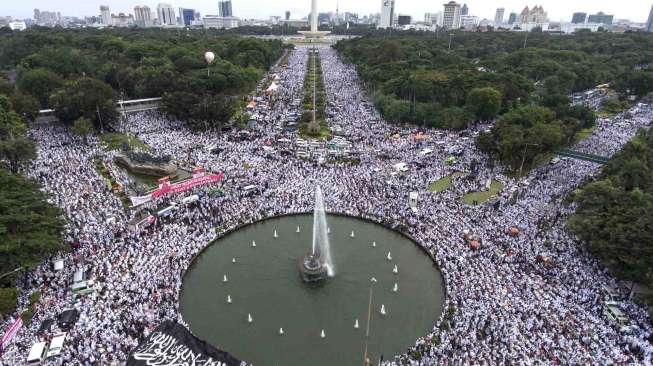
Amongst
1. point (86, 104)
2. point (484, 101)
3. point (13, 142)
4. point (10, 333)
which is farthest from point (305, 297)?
point (484, 101)

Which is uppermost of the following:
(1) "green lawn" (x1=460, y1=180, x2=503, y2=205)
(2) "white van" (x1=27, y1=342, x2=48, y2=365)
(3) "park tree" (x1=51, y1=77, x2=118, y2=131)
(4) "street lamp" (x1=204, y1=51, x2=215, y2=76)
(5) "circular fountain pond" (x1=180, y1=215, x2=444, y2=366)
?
(4) "street lamp" (x1=204, y1=51, x2=215, y2=76)

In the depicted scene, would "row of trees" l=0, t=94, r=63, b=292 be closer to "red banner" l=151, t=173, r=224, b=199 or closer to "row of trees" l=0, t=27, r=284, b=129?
"red banner" l=151, t=173, r=224, b=199

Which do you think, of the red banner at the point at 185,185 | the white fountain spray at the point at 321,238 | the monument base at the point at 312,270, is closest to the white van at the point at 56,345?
the monument base at the point at 312,270

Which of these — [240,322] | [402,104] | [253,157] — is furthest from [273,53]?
[240,322]

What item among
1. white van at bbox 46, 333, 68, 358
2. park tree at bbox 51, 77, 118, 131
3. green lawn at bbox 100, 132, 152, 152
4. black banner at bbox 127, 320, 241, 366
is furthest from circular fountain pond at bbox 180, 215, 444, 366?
park tree at bbox 51, 77, 118, 131

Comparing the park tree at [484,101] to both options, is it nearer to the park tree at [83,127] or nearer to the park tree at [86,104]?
the park tree at [86,104]

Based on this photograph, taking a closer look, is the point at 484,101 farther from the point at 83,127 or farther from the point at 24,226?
the point at 24,226

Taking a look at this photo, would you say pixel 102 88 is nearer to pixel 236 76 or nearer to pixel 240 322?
pixel 236 76

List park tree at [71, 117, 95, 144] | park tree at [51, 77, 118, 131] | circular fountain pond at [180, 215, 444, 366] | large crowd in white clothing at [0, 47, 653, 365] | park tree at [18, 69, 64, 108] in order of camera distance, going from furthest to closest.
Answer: park tree at [18, 69, 64, 108] < park tree at [51, 77, 118, 131] < park tree at [71, 117, 95, 144] < circular fountain pond at [180, 215, 444, 366] < large crowd in white clothing at [0, 47, 653, 365]
